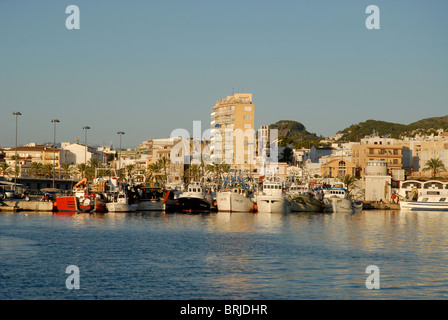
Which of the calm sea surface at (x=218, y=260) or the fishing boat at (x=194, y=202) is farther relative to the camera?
the fishing boat at (x=194, y=202)

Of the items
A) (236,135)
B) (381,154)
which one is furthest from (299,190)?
(236,135)

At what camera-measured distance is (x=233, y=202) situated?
102 metres

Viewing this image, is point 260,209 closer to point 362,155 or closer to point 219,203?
point 219,203

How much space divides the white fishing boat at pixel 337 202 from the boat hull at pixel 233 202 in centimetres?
1662

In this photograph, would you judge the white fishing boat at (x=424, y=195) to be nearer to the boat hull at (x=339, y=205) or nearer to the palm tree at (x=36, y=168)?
the boat hull at (x=339, y=205)

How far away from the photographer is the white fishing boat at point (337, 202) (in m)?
110

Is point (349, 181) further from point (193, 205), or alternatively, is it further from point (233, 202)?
point (193, 205)

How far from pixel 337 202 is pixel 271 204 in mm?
16241

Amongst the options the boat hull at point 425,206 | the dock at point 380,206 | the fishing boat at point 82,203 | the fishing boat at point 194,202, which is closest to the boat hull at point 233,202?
the fishing boat at point 194,202

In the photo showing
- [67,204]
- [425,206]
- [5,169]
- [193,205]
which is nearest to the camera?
[67,204]
